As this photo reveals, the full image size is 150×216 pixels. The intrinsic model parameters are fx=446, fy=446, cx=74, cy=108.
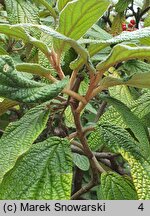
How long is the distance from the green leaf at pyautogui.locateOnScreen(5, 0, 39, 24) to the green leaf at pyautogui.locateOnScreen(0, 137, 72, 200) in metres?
0.33

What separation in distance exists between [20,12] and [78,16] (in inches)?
12.3

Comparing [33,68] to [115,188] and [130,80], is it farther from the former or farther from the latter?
[115,188]

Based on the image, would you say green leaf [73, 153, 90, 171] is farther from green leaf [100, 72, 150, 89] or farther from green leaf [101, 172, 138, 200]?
green leaf [100, 72, 150, 89]

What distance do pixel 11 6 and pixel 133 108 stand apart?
37cm

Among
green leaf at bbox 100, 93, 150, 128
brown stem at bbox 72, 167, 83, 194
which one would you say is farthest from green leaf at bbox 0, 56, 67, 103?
brown stem at bbox 72, 167, 83, 194

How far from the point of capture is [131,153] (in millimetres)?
831

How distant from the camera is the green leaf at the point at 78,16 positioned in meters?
0.72

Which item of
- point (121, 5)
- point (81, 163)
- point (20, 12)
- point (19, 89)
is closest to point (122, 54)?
point (19, 89)

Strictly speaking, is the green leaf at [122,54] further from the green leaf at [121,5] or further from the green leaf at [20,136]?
the green leaf at [121,5]

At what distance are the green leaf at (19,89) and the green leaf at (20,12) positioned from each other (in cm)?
38

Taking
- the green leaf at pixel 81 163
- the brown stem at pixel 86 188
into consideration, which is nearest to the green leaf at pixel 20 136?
the brown stem at pixel 86 188

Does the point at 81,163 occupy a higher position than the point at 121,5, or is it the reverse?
the point at 121,5

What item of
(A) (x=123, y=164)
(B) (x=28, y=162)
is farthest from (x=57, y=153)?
(A) (x=123, y=164)

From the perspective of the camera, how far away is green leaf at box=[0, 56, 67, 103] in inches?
25.0
